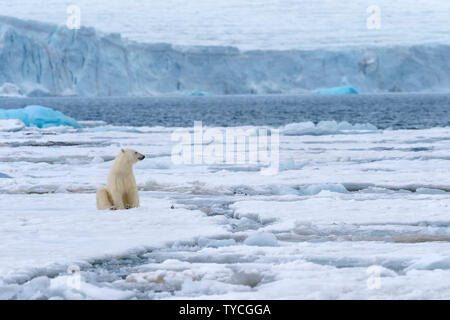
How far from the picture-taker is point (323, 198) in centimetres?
734

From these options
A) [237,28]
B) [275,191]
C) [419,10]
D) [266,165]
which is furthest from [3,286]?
[419,10]

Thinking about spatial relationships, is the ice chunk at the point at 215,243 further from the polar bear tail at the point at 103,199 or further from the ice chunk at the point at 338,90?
Result: the ice chunk at the point at 338,90

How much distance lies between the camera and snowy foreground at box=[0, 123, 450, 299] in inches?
155

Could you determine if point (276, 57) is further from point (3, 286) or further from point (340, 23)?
point (3, 286)

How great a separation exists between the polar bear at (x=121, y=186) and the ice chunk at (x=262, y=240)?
178cm

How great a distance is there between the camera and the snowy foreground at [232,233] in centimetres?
393

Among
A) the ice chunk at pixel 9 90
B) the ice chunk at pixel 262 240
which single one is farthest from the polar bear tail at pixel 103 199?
the ice chunk at pixel 9 90

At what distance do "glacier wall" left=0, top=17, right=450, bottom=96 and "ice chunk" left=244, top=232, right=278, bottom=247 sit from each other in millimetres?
47436

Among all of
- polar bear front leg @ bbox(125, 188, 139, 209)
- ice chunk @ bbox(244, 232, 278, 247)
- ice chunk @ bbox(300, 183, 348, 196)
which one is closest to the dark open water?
ice chunk @ bbox(300, 183, 348, 196)

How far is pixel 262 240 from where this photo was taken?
5094 mm

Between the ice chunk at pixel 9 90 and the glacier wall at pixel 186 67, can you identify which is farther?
the glacier wall at pixel 186 67

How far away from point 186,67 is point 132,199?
51.6 m

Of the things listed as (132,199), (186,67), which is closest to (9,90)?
(186,67)

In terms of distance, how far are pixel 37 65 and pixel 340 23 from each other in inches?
1755
